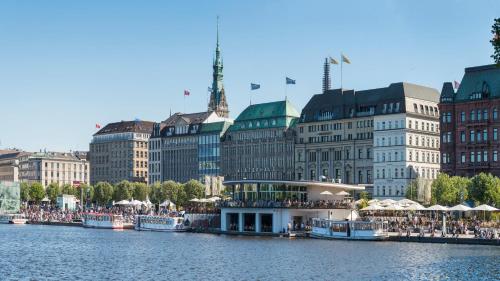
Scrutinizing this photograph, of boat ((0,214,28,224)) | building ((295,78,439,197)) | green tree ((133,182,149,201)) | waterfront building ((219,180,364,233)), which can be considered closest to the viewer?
waterfront building ((219,180,364,233))

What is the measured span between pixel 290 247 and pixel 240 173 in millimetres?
102642

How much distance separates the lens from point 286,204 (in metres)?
120

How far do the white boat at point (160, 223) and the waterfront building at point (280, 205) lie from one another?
13.1 metres

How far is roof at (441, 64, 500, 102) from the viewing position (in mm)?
141125

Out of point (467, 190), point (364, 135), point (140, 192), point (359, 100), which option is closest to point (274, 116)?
point (359, 100)

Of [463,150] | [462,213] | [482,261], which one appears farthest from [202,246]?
[463,150]

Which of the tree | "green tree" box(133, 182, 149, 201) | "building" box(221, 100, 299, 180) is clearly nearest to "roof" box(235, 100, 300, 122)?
"building" box(221, 100, 299, 180)

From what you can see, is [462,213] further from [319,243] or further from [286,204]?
[319,243]

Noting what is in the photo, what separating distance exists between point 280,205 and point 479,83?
139 feet

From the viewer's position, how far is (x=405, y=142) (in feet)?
526

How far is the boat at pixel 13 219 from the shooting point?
183250mm

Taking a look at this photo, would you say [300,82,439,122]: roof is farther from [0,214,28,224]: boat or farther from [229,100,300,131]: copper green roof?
[0,214,28,224]: boat

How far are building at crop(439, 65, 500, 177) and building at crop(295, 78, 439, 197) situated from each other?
14437mm

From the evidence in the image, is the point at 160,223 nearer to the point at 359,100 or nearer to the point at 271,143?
the point at 359,100
